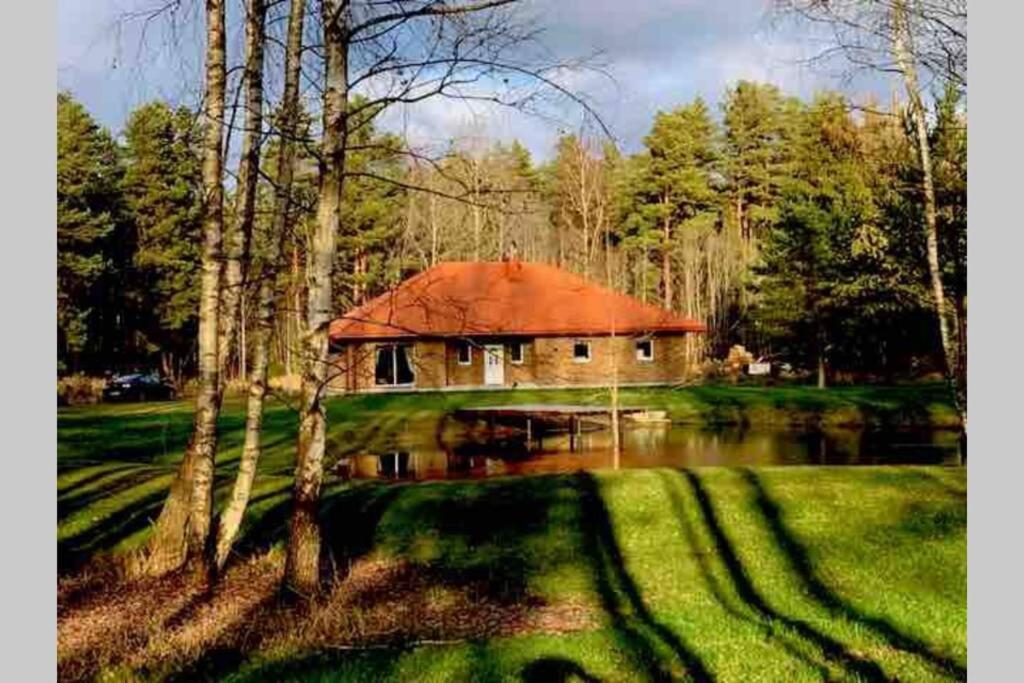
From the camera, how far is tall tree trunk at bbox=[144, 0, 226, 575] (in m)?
8.84

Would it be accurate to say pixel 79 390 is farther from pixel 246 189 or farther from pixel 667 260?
pixel 246 189

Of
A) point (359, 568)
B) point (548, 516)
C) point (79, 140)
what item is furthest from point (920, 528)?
point (79, 140)

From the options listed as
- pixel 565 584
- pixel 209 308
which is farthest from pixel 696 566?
pixel 209 308

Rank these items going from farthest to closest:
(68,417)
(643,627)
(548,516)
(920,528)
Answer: (68,417) → (548,516) → (920,528) → (643,627)

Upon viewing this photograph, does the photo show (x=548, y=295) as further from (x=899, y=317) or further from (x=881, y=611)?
(x=881, y=611)

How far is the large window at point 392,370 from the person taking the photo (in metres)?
35.8

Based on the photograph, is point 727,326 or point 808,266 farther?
point 727,326

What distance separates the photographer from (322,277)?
803 centimetres

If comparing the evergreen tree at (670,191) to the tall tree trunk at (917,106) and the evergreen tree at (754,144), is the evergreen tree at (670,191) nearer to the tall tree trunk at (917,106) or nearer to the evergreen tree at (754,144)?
the evergreen tree at (754,144)

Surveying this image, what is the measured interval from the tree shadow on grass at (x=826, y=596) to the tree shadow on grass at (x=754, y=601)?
1.39ft

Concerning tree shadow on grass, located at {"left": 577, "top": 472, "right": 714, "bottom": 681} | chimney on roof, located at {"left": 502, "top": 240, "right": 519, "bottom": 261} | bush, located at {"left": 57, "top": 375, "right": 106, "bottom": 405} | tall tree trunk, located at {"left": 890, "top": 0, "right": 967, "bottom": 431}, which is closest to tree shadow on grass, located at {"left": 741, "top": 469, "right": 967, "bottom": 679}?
tree shadow on grass, located at {"left": 577, "top": 472, "right": 714, "bottom": 681}

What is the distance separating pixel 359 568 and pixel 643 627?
334cm

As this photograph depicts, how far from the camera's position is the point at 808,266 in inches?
1460

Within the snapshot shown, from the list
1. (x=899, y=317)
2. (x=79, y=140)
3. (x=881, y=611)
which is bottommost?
(x=881, y=611)
